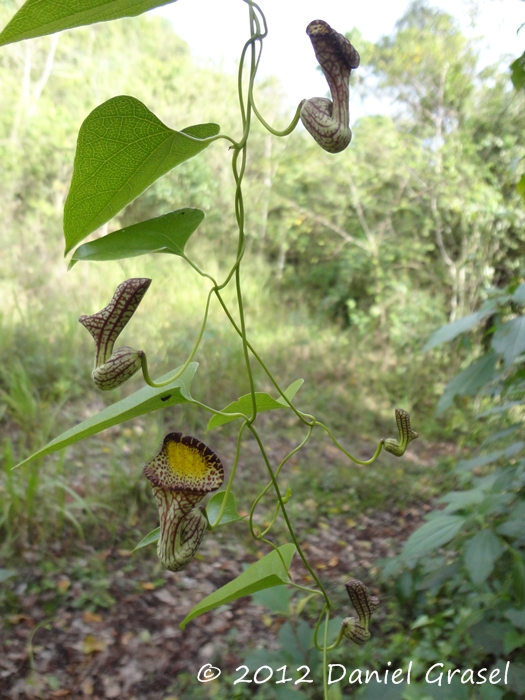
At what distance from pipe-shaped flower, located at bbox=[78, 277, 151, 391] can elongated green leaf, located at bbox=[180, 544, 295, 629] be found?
20 centimetres

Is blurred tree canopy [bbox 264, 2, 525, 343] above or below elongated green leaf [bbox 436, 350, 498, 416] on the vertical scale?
above

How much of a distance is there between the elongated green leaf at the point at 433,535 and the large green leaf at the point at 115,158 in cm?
109

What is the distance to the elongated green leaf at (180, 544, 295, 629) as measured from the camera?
1.54ft

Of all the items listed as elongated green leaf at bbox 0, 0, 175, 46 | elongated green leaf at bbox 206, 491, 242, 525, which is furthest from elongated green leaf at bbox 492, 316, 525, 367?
elongated green leaf at bbox 0, 0, 175, 46

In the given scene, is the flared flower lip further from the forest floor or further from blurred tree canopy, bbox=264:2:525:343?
blurred tree canopy, bbox=264:2:525:343

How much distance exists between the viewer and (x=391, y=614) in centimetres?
189

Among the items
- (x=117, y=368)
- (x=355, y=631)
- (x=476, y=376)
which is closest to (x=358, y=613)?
(x=355, y=631)

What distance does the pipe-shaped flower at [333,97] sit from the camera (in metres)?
0.42

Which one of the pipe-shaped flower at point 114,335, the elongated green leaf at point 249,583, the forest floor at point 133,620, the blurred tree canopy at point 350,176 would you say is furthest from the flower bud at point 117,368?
the blurred tree canopy at point 350,176

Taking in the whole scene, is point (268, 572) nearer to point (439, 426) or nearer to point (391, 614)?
point (391, 614)

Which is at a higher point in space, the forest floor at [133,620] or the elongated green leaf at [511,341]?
the elongated green leaf at [511,341]

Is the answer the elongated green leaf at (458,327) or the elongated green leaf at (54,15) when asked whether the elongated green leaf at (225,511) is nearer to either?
the elongated green leaf at (54,15)

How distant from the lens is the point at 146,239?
47 centimetres

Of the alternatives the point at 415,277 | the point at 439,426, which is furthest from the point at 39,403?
the point at 415,277
